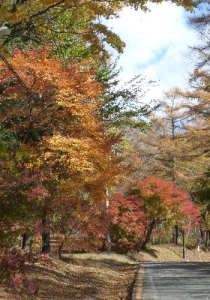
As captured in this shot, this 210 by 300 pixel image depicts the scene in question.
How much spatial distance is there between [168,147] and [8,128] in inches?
1249

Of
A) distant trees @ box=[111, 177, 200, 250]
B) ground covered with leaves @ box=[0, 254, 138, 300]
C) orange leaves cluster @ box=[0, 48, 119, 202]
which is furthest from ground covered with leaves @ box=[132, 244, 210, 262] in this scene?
orange leaves cluster @ box=[0, 48, 119, 202]

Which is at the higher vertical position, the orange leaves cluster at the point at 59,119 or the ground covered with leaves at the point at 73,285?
the orange leaves cluster at the point at 59,119

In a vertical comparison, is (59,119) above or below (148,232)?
above

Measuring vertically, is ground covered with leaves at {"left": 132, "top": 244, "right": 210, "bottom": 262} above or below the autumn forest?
below

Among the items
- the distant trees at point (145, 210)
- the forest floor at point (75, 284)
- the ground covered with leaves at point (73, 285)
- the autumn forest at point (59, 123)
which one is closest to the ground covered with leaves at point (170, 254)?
the distant trees at point (145, 210)

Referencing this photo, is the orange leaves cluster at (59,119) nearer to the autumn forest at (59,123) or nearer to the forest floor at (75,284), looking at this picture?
the autumn forest at (59,123)

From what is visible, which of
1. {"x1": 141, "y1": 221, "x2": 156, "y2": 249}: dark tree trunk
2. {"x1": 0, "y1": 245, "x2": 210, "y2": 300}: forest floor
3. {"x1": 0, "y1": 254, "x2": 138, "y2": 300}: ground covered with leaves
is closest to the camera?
{"x1": 0, "y1": 254, "x2": 138, "y2": 300}: ground covered with leaves

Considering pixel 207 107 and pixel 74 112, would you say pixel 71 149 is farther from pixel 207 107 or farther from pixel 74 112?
pixel 207 107

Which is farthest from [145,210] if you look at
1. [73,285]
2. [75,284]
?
[73,285]

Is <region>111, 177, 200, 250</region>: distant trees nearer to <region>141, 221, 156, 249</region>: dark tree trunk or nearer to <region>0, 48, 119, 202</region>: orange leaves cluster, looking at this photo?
<region>141, 221, 156, 249</region>: dark tree trunk

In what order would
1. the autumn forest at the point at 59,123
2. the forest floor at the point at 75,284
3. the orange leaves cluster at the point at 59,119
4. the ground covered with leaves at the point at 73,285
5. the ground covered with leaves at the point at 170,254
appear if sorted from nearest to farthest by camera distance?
the autumn forest at the point at 59,123 < the ground covered with leaves at the point at 73,285 < the forest floor at the point at 75,284 < the orange leaves cluster at the point at 59,119 < the ground covered with leaves at the point at 170,254

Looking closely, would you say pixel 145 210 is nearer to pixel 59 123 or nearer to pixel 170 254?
pixel 170 254

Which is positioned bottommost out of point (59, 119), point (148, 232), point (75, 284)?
point (75, 284)

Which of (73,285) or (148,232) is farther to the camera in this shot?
(148,232)
